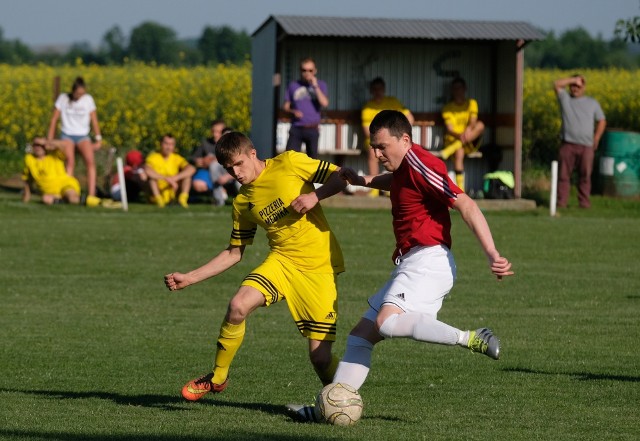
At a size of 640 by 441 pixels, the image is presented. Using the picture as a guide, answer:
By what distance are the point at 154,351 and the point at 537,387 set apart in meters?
3.30

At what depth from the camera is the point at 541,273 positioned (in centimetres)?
1600

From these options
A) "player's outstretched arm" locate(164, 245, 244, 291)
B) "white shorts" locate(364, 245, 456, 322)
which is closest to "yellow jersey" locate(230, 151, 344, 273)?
"player's outstretched arm" locate(164, 245, 244, 291)

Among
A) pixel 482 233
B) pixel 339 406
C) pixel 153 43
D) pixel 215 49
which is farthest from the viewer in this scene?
pixel 153 43

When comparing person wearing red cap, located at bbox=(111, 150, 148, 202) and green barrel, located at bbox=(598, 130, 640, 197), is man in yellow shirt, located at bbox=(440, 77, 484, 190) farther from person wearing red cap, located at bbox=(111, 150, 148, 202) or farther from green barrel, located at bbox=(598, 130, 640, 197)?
person wearing red cap, located at bbox=(111, 150, 148, 202)

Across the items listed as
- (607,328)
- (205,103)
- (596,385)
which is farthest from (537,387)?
(205,103)

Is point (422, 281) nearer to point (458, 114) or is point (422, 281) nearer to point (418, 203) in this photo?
point (418, 203)

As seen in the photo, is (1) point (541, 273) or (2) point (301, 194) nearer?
(2) point (301, 194)

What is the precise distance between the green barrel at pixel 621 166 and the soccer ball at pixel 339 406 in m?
18.3

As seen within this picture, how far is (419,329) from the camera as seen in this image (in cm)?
733

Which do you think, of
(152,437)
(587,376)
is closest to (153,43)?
(587,376)

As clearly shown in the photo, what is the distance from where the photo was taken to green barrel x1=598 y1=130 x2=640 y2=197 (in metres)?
24.9

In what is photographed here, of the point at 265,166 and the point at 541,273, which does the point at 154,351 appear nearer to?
the point at 265,166

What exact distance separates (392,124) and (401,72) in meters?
18.8

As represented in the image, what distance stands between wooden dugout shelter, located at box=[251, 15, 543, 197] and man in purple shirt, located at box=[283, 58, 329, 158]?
149 centimetres
